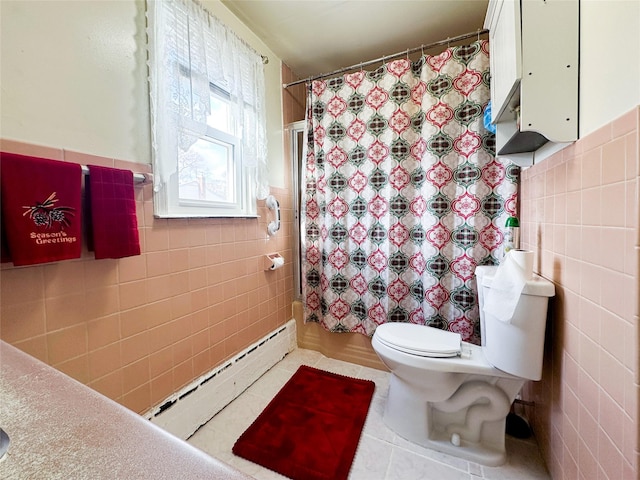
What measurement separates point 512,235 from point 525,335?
0.58 meters

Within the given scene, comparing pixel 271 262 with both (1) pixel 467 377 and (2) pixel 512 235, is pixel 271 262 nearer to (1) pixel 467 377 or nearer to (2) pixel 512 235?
(1) pixel 467 377

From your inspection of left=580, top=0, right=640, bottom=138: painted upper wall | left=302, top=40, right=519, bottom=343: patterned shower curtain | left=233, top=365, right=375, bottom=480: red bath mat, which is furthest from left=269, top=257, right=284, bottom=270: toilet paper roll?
left=580, top=0, right=640, bottom=138: painted upper wall

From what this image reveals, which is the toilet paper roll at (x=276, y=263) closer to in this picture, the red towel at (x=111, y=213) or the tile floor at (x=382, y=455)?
the tile floor at (x=382, y=455)

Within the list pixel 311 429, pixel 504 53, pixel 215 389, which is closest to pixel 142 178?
pixel 215 389

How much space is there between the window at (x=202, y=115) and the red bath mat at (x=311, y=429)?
1.09 m

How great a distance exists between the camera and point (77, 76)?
0.92 meters

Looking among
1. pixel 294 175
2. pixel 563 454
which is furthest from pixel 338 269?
pixel 563 454

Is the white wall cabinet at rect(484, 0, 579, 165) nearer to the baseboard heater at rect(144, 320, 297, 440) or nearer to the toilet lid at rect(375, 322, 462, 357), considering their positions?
the toilet lid at rect(375, 322, 462, 357)

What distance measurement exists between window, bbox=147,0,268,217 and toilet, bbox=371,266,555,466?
1.17 meters

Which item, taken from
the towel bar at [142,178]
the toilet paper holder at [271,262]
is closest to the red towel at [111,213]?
the towel bar at [142,178]

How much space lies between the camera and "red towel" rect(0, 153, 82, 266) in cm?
74

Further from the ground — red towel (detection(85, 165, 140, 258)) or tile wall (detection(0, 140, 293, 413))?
red towel (detection(85, 165, 140, 258))

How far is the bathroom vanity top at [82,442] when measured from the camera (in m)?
0.30

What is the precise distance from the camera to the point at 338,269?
1.93 meters
